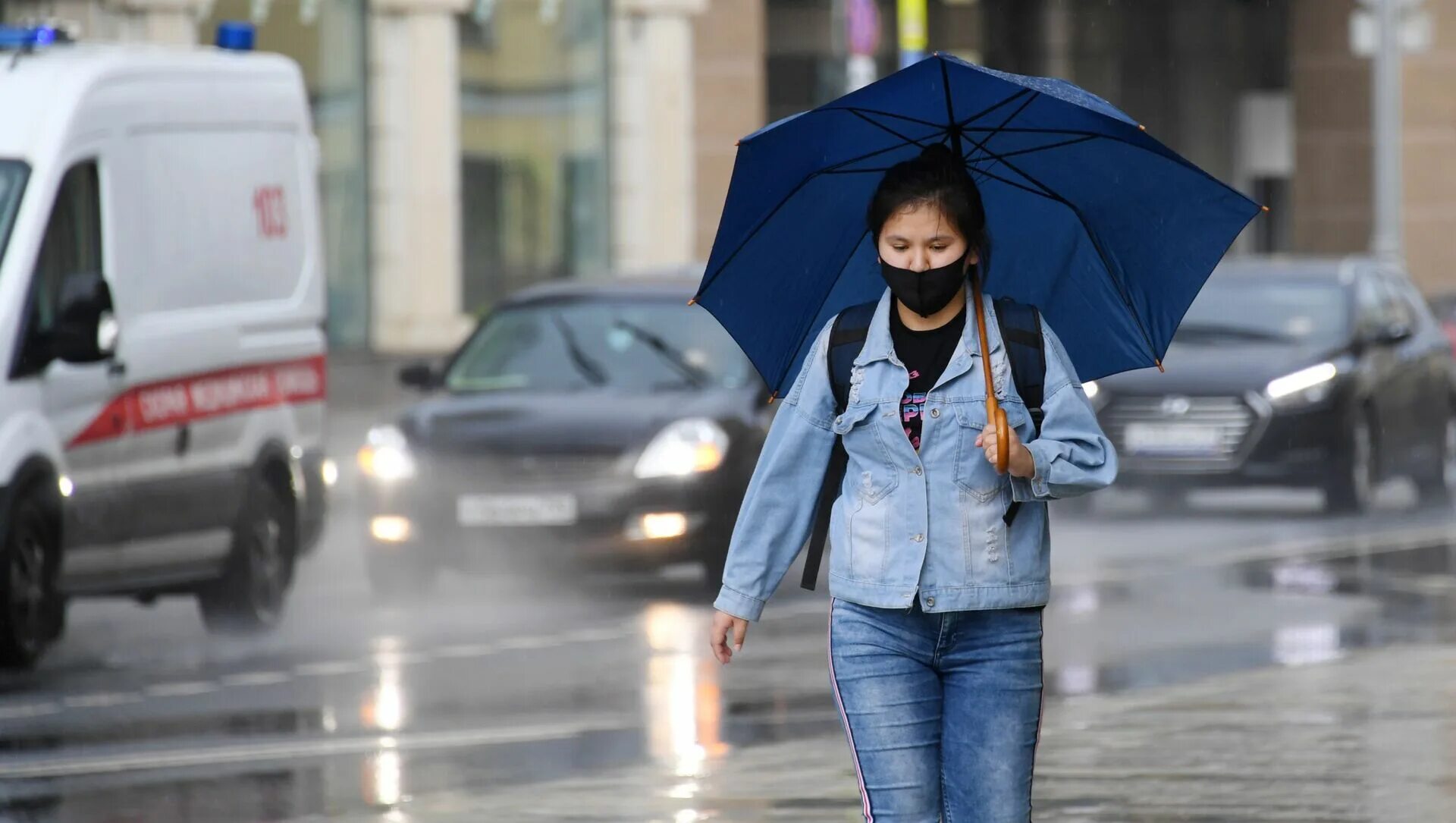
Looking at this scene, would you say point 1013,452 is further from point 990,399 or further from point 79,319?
point 79,319

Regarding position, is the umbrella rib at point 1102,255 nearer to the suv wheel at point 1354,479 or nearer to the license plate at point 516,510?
the license plate at point 516,510

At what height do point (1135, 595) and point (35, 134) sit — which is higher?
point (35, 134)

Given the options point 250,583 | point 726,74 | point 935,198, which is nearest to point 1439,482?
point 250,583

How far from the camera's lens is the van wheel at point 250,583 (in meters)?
12.9

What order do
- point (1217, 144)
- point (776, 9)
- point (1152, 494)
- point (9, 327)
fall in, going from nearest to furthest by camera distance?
point (9, 327), point (1152, 494), point (776, 9), point (1217, 144)

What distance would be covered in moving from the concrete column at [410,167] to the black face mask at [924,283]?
2273 cm

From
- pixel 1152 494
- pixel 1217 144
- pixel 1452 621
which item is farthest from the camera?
pixel 1217 144

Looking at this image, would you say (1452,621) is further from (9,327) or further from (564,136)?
(564,136)

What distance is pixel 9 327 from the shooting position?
11.0 metres

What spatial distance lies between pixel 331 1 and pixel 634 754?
63.6 ft

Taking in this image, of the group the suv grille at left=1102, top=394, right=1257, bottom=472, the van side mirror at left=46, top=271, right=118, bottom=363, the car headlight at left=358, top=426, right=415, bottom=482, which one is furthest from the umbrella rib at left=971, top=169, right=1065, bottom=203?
the suv grille at left=1102, top=394, right=1257, bottom=472

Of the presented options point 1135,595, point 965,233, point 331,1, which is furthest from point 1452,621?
point 331,1

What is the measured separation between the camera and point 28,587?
11.1m

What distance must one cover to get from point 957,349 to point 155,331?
25.0 ft
